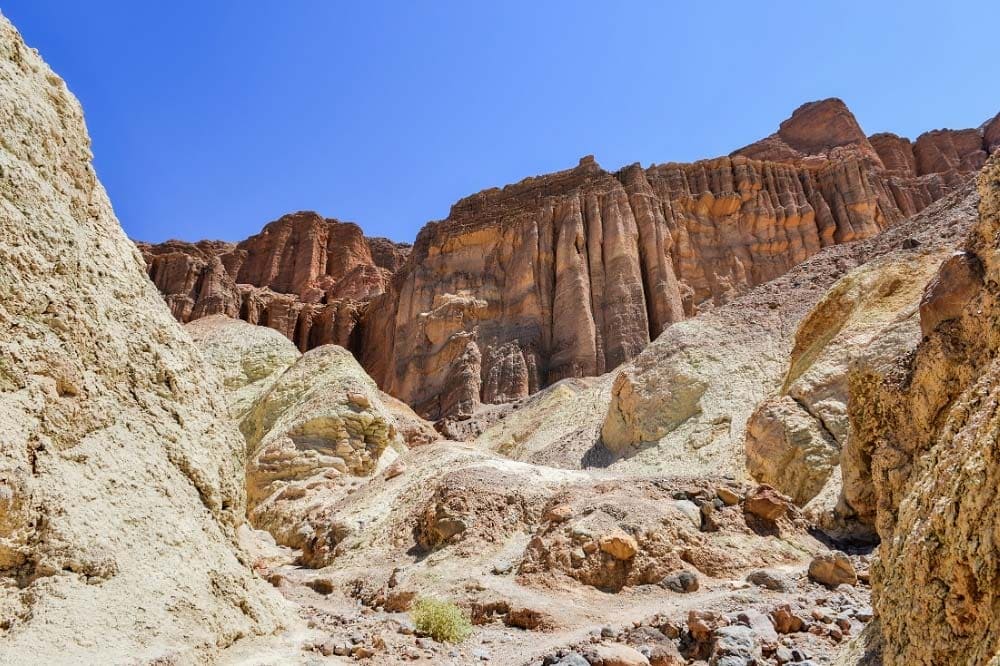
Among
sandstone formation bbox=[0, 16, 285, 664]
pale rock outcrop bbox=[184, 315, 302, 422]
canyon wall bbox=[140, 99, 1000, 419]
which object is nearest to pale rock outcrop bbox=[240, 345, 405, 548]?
pale rock outcrop bbox=[184, 315, 302, 422]

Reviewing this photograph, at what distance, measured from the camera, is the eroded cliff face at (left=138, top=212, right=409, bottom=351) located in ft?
205

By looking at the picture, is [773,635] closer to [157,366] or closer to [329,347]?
[157,366]

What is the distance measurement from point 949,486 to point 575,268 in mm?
42774

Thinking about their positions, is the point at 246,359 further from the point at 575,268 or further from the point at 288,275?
the point at 288,275

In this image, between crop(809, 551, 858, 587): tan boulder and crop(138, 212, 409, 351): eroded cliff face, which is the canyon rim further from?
crop(138, 212, 409, 351): eroded cliff face

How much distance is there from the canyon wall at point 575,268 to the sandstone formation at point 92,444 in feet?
110

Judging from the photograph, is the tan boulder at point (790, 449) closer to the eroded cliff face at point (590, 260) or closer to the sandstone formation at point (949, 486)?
the sandstone formation at point (949, 486)

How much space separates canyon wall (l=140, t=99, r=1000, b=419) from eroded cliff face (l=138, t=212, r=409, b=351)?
0.79ft

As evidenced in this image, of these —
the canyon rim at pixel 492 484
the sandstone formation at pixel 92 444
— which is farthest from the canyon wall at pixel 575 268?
the sandstone formation at pixel 92 444

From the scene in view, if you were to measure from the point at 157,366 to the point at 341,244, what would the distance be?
72.5 metres

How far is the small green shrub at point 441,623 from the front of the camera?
8.66 metres

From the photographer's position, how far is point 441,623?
28.6ft

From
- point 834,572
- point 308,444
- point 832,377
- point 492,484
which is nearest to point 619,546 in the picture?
point 834,572

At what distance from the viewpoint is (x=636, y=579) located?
10812 mm
